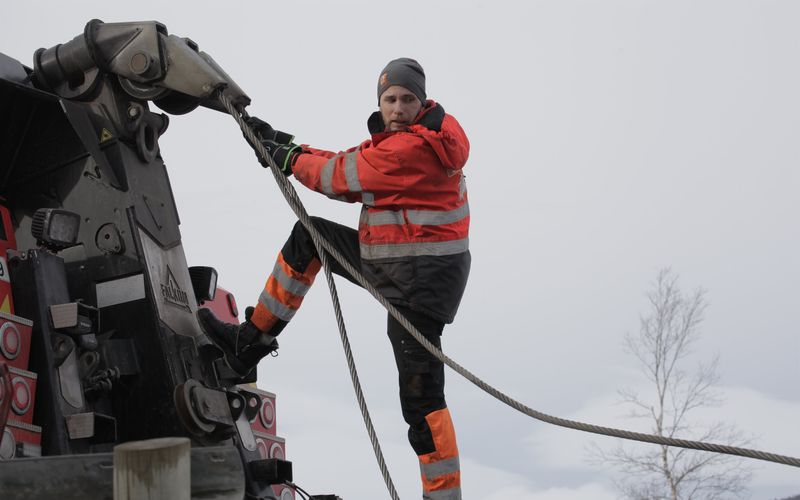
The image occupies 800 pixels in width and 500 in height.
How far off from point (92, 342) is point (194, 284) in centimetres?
89

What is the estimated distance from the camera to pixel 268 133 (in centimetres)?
475

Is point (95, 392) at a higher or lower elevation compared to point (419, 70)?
lower

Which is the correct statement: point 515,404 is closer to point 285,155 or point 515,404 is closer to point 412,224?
point 412,224

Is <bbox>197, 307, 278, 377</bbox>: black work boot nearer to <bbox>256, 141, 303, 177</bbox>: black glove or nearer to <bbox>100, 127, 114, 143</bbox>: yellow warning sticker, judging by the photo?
<bbox>256, 141, 303, 177</bbox>: black glove

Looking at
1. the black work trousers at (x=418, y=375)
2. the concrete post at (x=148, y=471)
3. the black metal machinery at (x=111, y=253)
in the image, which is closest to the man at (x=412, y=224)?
the black work trousers at (x=418, y=375)

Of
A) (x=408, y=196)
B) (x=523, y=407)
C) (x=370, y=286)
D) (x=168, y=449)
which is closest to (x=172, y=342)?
(x=370, y=286)

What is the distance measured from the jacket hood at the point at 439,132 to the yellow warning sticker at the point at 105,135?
1.20m

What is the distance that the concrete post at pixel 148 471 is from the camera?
104 inches

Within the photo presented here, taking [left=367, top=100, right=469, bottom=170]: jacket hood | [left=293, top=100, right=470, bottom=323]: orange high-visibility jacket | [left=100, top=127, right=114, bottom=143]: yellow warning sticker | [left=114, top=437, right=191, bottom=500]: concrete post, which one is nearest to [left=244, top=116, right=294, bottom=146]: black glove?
[left=293, top=100, right=470, bottom=323]: orange high-visibility jacket

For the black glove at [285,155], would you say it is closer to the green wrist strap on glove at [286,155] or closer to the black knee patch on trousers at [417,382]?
the green wrist strap on glove at [286,155]

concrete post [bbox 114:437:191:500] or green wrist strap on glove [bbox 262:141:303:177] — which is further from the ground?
green wrist strap on glove [bbox 262:141:303:177]

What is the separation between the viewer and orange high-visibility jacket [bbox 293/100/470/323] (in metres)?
4.42

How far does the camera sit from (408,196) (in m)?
4.47

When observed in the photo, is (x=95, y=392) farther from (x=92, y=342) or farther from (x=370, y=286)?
(x=370, y=286)
